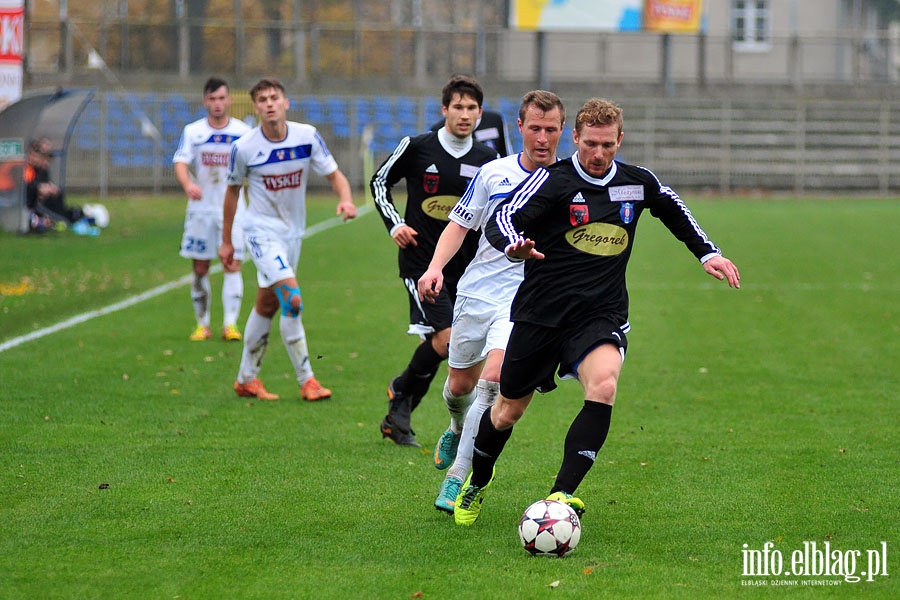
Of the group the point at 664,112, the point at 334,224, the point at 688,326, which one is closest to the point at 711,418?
the point at 688,326

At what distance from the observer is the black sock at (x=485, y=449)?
570 cm

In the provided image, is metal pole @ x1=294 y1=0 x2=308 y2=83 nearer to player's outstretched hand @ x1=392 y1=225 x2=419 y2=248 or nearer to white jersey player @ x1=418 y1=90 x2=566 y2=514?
player's outstretched hand @ x1=392 y1=225 x2=419 y2=248

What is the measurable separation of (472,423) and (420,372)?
4.37ft

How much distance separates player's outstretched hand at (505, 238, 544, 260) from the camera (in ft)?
16.8

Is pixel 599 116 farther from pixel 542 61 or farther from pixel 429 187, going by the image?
pixel 542 61

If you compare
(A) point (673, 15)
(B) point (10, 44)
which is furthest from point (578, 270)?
(A) point (673, 15)

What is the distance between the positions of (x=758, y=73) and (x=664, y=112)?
6.04 meters

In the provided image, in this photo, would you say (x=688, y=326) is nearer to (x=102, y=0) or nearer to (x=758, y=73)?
(x=758, y=73)

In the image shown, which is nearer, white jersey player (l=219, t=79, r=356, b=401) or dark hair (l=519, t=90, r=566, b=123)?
dark hair (l=519, t=90, r=566, b=123)

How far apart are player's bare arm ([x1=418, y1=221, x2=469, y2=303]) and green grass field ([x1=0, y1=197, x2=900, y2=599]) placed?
1056mm

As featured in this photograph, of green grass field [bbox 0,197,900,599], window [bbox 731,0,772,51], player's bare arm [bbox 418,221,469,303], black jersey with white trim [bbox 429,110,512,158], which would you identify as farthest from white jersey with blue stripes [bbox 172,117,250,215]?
window [bbox 731,0,772,51]

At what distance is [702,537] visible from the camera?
211 inches

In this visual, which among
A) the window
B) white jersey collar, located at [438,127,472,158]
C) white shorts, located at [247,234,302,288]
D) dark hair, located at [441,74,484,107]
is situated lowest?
white shorts, located at [247,234,302,288]

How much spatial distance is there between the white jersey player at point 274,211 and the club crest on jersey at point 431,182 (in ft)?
4.10
